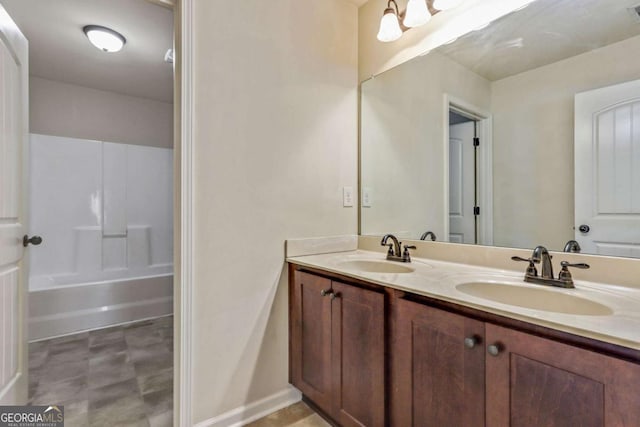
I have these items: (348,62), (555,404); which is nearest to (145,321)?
(348,62)

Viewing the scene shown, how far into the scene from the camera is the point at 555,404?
694 mm

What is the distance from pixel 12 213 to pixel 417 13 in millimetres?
2167

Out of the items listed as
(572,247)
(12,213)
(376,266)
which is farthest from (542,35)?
(12,213)

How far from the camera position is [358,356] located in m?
1.19

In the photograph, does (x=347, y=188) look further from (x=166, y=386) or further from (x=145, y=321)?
(x=145, y=321)

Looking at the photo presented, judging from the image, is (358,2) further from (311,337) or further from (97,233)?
(97,233)

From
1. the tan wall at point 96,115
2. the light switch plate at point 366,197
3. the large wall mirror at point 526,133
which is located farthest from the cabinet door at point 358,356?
the tan wall at point 96,115

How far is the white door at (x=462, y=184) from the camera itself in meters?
1.47

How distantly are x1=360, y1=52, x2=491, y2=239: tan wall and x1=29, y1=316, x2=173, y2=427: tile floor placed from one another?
5.18ft

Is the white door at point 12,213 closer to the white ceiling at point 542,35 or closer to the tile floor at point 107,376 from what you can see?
the tile floor at point 107,376

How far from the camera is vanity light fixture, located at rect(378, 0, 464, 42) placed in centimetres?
144

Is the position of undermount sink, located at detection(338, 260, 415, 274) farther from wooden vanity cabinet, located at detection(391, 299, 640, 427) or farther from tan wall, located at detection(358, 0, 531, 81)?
tan wall, located at detection(358, 0, 531, 81)

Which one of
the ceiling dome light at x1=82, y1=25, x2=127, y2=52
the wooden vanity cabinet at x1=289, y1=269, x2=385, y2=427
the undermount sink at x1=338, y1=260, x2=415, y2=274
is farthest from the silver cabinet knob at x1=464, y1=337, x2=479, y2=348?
the ceiling dome light at x1=82, y1=25, x2=127, y2=52

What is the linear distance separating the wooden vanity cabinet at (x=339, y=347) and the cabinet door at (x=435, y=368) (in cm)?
7
